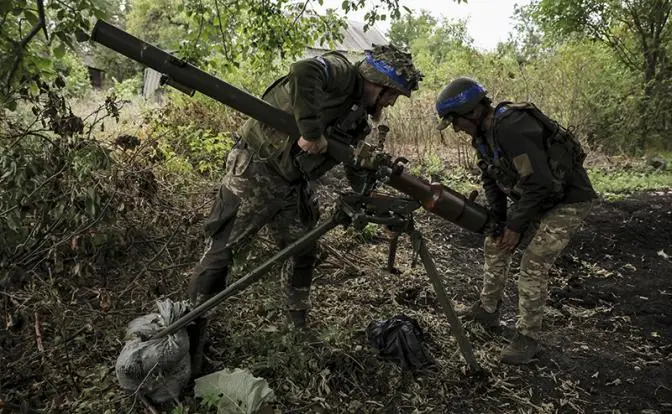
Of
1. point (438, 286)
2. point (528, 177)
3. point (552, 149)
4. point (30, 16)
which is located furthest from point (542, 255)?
point (30, 16)

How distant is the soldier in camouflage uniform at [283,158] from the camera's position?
9.28 ft

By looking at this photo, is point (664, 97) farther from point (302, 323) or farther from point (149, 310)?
point (149, 310)

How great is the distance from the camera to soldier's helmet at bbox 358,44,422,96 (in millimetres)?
2799

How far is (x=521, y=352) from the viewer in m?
3.46

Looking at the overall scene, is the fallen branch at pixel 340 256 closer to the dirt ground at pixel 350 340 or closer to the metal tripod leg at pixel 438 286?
the dirt ground at pixel 350 340

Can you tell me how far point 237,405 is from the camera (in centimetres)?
258

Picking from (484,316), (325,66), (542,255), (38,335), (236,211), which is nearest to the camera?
(325,66)

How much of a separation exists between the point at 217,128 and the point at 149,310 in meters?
4.06

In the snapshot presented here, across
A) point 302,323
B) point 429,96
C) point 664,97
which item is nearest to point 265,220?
point 302,323

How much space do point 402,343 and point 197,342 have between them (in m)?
1.41

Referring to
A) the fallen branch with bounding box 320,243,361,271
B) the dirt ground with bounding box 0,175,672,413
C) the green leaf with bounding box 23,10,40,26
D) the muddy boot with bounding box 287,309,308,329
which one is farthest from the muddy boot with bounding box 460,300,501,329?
the green leaf with bounding box 23,10,40,26

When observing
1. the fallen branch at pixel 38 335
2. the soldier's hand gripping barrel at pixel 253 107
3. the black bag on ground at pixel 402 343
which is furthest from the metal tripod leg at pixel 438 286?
the fallen branch at pixel 38 335

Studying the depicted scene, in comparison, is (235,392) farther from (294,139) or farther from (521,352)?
(521,352)

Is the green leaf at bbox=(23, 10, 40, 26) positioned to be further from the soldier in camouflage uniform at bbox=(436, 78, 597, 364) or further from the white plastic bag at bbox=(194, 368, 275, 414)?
the soldier in camouflage uniform at bbox=(436, 78, 597, 364)
